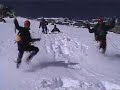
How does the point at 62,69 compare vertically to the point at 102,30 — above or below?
below

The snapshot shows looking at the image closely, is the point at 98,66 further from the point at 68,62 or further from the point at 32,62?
the point at 32,62

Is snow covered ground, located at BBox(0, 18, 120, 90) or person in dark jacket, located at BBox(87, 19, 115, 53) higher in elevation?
person in dark jacket, located at BBox(87, 19, 115, 53)

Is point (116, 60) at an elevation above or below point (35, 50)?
below

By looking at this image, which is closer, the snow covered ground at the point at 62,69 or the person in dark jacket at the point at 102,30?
the snow covered ground at the point at 62,69

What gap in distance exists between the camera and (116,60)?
59.6 ft

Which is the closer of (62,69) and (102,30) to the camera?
(62,69)

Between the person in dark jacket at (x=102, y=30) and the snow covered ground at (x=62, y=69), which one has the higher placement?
the person in dark jacket at (x=102, y=30)

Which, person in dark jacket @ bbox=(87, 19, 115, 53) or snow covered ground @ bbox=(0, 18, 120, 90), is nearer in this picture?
snow covered ground @ bbox=(0, 18, 120, 90)

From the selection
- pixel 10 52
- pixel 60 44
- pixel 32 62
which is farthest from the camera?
pixel 60 44

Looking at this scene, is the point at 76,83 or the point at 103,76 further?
the point at 103,76

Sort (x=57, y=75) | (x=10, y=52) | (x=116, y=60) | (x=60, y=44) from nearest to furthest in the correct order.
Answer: (x=57, y=75) < (x=116, y=60) < (x=10, y=52) < (x=60, y=44)

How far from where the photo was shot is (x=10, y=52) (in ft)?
63.6

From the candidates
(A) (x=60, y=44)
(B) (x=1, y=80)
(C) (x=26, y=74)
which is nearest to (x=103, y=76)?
(C) (x=26, y=74)

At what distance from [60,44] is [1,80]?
34.0ft
